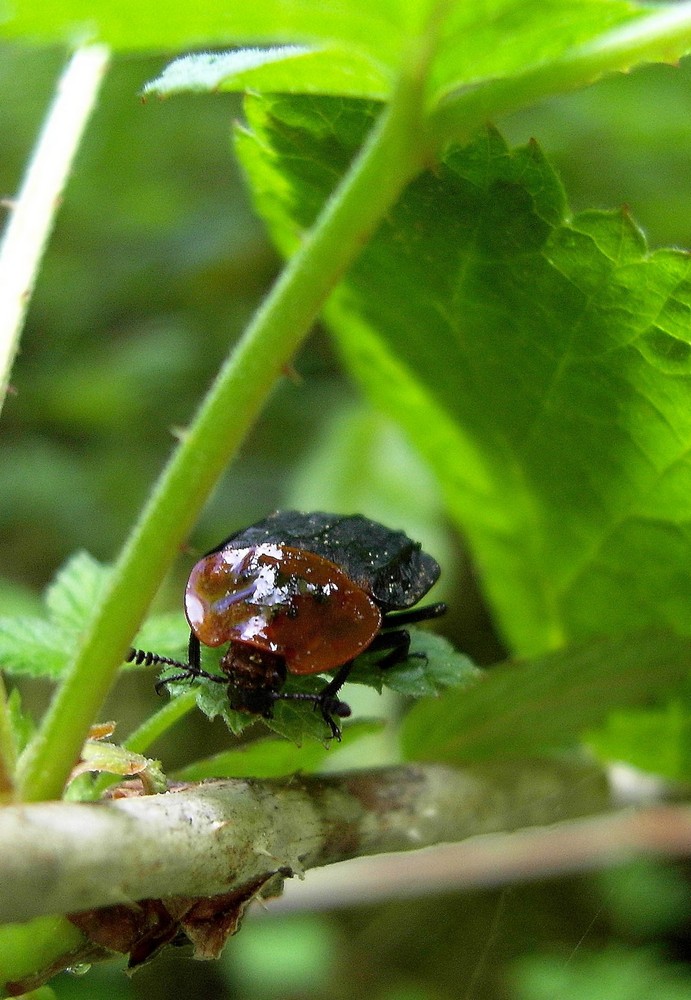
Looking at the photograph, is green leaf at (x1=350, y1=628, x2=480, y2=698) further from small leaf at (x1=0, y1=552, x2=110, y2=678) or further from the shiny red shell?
small leaf at (x1=0, y1=552, x2=110, y2=678)

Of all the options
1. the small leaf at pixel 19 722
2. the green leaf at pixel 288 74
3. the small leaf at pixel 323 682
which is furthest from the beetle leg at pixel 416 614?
the green leaf at pixel 288 74

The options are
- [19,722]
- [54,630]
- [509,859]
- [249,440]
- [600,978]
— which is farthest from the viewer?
[249,440]

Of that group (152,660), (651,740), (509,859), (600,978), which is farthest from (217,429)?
(600,978)

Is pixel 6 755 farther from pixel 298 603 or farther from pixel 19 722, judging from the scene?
pixel 298 603

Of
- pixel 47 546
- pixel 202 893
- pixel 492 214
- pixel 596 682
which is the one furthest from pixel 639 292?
pixel 47 546

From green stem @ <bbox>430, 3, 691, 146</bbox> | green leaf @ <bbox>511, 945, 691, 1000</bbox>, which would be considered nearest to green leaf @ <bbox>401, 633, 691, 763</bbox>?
green stem @ <bbox>430, 3, 691, 146</bbox>
